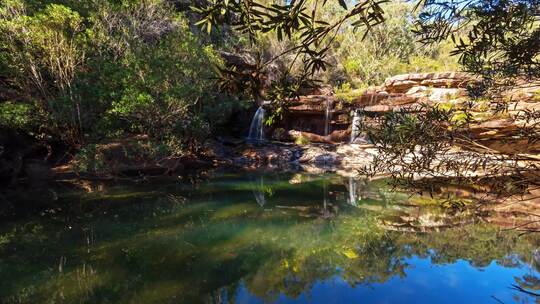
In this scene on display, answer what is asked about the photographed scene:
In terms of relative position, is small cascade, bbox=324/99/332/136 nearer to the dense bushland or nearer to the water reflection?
the dense bushland

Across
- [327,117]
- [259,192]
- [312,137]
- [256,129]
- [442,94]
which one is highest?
[442,94]

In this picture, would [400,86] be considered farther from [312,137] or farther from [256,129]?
[256,129]

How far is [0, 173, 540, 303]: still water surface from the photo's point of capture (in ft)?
16.7

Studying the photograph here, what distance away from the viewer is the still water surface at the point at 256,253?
16.7ft

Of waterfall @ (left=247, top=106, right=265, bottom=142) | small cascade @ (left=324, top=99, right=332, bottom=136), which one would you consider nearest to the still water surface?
small cascade @ (left=324, top=99, right=332, bottom=136)

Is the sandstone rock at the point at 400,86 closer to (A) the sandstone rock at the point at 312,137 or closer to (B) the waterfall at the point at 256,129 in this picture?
(A) the sandstone rock at the point at 312,137

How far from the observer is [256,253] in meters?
6.54

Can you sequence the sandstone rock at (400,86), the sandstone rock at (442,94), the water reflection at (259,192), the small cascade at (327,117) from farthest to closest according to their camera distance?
the small cascade at (327,117) → the sandstone rock at (400,86) → the sandstone rock at (442,94) → the water reflection at (259,192)

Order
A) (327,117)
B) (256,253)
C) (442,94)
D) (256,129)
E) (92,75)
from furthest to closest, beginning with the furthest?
(256,129) → (327,117) → (442,94) → (92,75) → (256,253)

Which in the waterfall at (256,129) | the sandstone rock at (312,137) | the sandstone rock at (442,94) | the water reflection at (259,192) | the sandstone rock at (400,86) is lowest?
the water reflection at (259,192)

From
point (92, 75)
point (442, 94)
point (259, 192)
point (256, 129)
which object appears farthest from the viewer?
point (256, 129)

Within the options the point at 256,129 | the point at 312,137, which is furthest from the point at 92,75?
the point at 312,137

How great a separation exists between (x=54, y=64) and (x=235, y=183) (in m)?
7.68

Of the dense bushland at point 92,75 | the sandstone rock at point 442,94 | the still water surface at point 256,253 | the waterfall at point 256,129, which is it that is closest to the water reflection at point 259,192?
the still water surface at point 256,253
